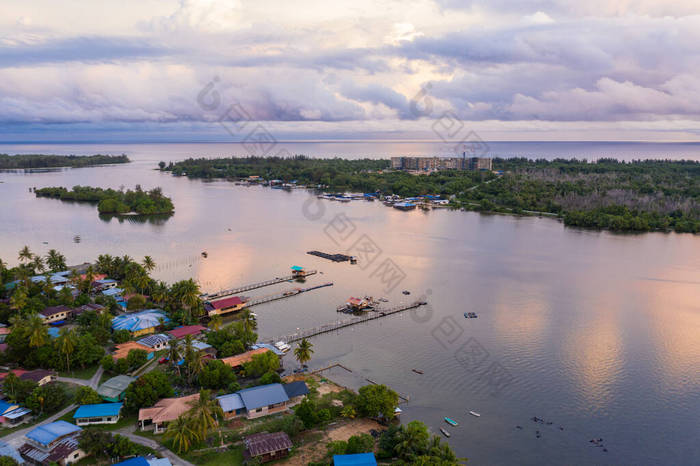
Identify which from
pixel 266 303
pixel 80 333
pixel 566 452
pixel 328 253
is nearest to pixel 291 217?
pixel 328 253

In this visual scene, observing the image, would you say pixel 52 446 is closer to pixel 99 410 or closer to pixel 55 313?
pixel 99 410

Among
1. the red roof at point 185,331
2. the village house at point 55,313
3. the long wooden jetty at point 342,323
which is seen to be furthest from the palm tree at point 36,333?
the long wooden jetty at point 342,323

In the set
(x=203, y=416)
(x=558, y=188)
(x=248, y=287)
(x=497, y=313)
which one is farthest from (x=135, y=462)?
(x=558, y=188)

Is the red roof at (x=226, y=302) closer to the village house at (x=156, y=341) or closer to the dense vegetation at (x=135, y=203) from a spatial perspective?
the village house at (x=156, y=341)

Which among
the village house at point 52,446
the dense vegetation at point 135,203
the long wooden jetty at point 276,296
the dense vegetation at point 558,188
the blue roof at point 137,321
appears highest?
the dense vegetation at point 558,188

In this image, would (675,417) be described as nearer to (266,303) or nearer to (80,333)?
(266,303)

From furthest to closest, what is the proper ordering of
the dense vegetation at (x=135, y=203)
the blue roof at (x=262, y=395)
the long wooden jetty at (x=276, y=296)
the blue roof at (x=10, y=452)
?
the dense vegetation at (x=135, y=203) → the long wooden jetty at (x=276, y=296) → the blue roof at (x=262, y=395) → the blue roof at (x=10, y=452)
